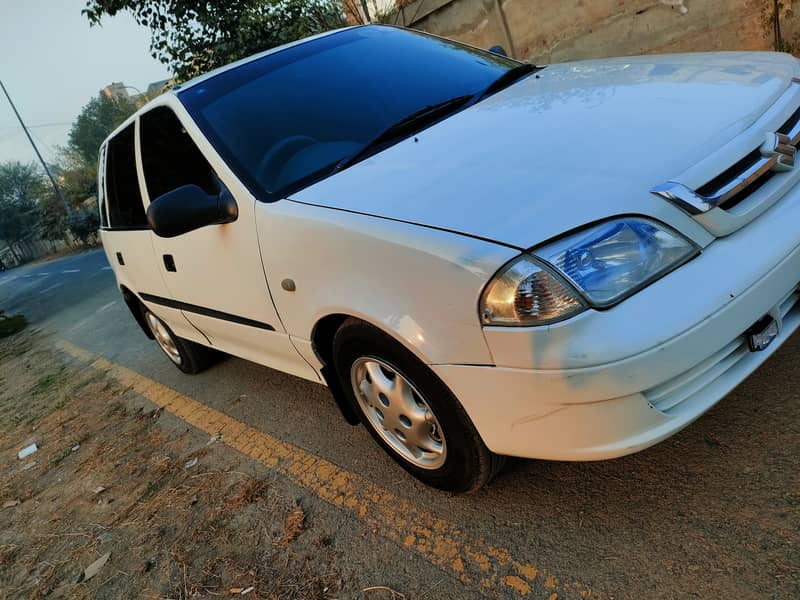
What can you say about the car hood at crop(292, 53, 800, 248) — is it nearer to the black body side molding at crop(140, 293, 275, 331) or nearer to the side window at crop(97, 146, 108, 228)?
the black body side molding at crop(140, 293, 275, 331)

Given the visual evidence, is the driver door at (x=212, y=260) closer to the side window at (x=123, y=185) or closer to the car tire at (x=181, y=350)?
the side window at (x=123, y=185)

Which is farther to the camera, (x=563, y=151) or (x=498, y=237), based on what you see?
(x=563, y=151)

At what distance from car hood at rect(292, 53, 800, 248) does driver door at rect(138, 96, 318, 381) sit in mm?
417

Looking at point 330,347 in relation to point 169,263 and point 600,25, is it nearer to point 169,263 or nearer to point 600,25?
point 169,263

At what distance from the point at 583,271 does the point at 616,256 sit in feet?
0.34

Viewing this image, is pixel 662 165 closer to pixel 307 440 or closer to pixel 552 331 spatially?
pixel 552 331

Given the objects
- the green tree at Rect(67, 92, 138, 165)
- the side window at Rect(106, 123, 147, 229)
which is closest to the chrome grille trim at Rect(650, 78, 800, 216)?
the side window at Rect(106, 123, 147, 229)

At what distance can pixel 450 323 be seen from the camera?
5.72 ft

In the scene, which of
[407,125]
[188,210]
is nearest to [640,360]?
[407,125]

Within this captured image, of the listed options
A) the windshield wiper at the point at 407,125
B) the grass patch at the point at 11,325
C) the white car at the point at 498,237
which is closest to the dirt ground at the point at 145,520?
the white car at the point at 498,237

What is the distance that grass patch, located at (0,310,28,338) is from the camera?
10.6m

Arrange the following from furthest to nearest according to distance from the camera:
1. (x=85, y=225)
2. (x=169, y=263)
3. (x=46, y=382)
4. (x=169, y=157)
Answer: (x=85, y=225) → (x=46, y=382) → (x=169, y=263) → (x=169, y=157)

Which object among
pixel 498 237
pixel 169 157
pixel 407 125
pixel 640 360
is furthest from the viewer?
pixel 169 157

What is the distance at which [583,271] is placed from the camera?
1.62m
